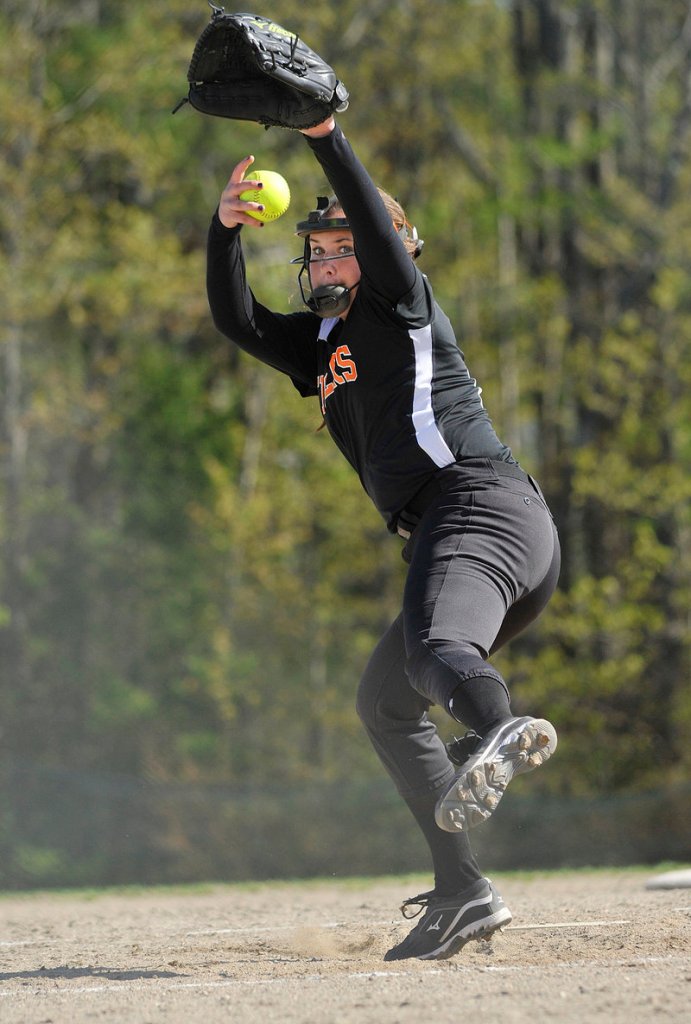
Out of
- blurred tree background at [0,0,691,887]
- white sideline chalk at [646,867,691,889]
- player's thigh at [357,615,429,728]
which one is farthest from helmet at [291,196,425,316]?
blurred tree background at [0,0,691,887]

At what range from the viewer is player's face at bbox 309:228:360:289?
3.63 meters

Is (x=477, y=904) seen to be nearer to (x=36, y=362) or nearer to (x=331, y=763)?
(x=331, y=763)

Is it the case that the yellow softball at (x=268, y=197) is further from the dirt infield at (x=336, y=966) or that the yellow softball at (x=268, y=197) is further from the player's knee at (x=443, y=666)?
the dirt infield at (x=336, y=966)

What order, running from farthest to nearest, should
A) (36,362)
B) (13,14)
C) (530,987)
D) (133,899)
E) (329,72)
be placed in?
(36,362), (13,14), (133,899), (329,72), (530,987)

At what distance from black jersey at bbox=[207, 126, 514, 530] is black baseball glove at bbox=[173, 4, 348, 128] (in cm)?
10

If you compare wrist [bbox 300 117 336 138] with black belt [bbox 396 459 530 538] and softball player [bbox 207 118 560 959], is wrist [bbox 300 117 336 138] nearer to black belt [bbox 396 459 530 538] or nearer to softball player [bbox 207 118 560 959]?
softball player [bbox 207 118 560 959]

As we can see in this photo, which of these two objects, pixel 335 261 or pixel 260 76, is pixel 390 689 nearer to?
pixel 335 261

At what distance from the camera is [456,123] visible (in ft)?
52.5

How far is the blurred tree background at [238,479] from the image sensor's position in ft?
40.2

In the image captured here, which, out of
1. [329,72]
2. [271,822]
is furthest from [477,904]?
[271,822]

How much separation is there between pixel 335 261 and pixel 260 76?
52cm

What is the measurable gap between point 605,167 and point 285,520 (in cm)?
616

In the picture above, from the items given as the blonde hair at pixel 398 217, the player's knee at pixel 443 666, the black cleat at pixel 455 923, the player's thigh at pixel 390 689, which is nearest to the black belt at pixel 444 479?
the player's thigh at pixel 390 689

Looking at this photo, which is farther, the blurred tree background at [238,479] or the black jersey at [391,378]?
the blurred tree background at [238,479]
